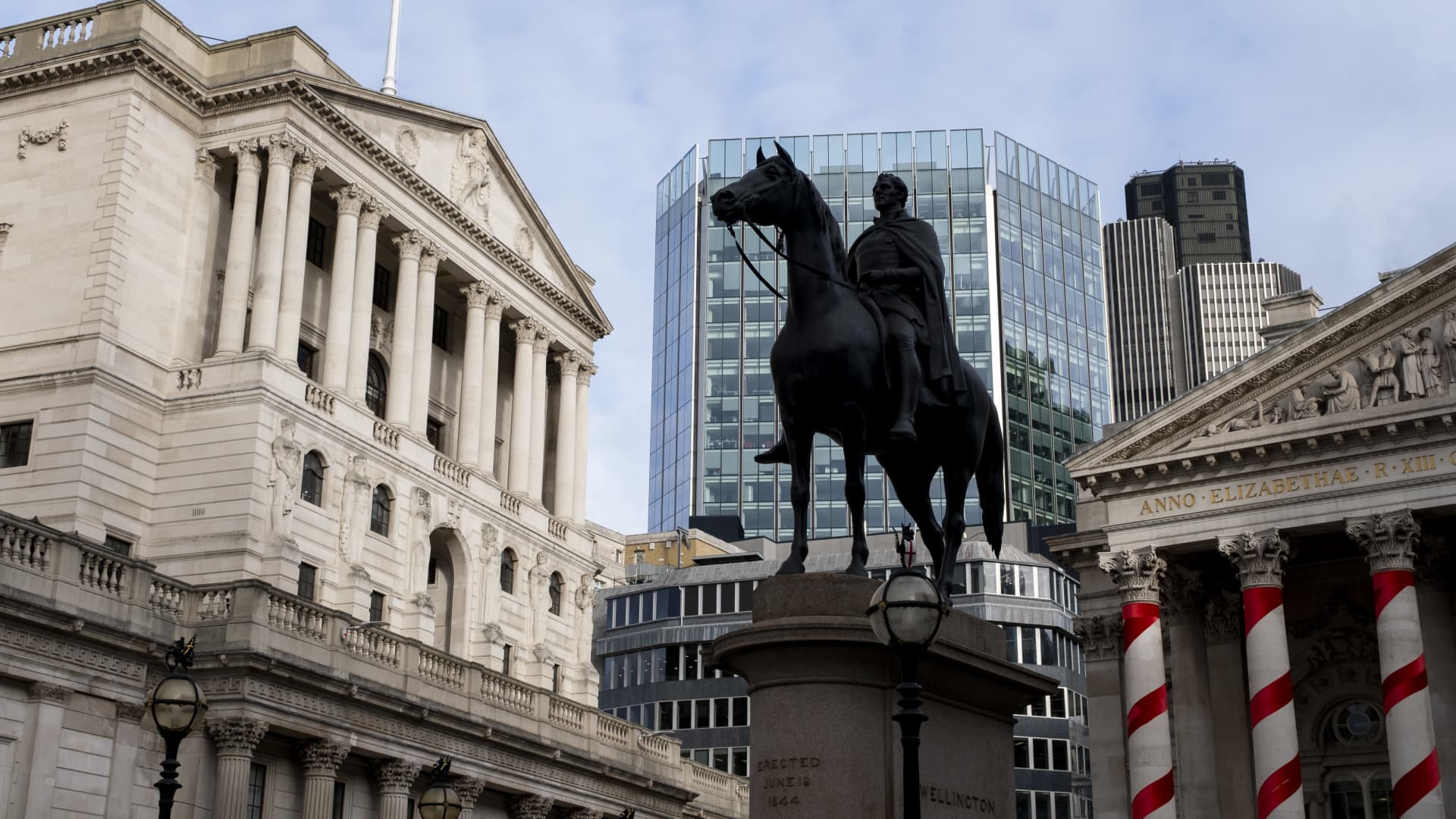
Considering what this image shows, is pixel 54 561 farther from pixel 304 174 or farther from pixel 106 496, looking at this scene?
pixel 304 174

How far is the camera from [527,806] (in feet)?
173

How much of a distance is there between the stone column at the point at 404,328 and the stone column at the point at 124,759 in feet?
62.2

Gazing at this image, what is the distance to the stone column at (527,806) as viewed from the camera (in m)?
52.7

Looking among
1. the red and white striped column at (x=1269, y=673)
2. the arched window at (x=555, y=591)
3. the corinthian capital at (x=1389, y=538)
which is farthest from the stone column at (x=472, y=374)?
the corinthian capital at (x=1389, y=538)

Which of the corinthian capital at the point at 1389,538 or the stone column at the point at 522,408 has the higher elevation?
the stone column at the point at 522,408

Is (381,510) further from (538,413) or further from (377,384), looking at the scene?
(538,413)

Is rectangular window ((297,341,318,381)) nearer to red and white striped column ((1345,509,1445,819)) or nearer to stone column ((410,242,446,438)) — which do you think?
stone column ((410,242,446,438))

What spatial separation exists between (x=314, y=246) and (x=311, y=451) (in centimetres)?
925

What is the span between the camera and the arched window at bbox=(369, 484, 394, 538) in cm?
5512

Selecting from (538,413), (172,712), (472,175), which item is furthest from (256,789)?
(472,175)

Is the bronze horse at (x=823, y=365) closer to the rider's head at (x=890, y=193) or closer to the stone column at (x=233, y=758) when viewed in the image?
the rider's head at (x=890, y=193)

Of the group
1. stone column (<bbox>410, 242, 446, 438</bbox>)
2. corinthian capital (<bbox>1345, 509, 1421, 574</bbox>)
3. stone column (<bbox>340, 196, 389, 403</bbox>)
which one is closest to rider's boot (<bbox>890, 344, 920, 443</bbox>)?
corinthian capital (<bbox>1345, 509, 1421, 574</bbox>)

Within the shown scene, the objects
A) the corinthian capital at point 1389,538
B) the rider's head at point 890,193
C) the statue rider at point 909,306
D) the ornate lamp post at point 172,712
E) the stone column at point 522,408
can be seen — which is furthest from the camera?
the stone column at point 522,408

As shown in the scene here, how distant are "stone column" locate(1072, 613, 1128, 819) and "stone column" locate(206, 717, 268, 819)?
85.3ft
